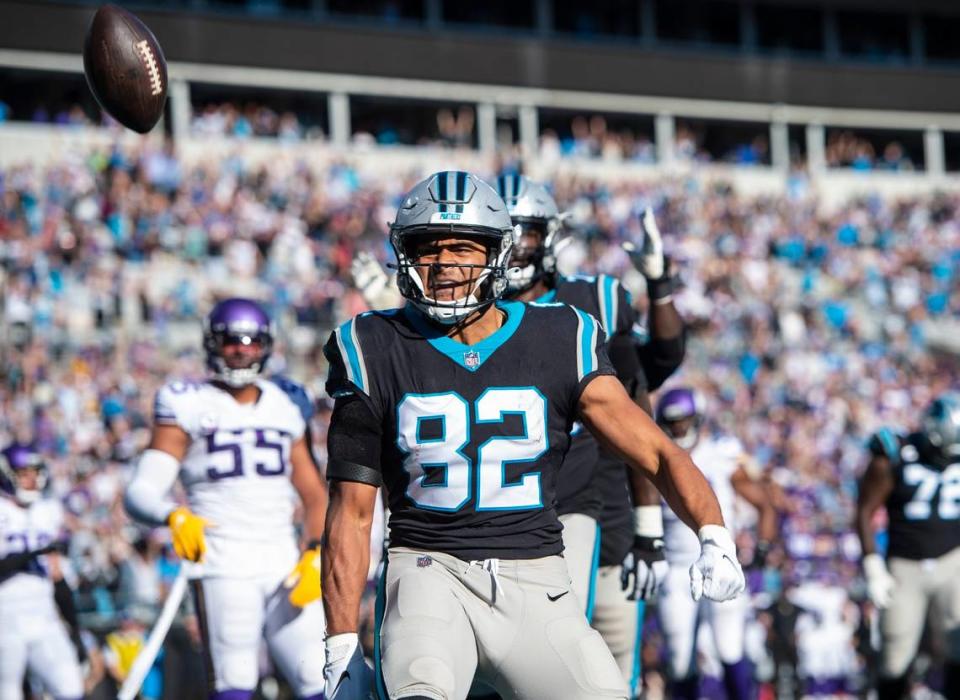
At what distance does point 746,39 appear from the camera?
27.9 meters

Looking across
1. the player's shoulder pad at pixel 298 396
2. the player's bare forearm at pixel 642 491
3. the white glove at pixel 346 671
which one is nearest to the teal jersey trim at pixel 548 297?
the player's bare forearm at pixel 642 491

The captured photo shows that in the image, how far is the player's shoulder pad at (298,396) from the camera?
6.09 meters

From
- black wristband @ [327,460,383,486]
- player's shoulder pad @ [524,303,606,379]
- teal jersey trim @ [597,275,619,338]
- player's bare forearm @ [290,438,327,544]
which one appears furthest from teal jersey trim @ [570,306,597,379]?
player's bare forearm @ [290,438,327,544]

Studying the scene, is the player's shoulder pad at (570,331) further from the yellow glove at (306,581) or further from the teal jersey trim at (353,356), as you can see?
the yellow glove at (306,581)

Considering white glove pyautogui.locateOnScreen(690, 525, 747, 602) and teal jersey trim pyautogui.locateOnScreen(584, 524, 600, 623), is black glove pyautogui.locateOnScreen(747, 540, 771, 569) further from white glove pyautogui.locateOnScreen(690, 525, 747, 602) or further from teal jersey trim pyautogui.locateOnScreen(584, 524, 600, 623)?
white glove pyautogui.locateOnScreen(690, 525, 747, 602)

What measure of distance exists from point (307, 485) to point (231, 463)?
33cm

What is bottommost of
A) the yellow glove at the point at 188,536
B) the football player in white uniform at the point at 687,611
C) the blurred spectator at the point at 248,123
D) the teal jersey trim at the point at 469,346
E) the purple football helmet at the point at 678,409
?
the football player in white uniform at the point at 687,611

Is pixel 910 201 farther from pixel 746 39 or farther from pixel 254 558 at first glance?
pixel 254 558

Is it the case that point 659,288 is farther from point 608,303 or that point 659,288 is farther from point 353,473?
point 353,473

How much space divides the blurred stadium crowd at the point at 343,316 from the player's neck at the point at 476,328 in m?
4.97

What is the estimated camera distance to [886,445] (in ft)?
24.5

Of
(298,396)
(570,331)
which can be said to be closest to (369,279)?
(298,396)

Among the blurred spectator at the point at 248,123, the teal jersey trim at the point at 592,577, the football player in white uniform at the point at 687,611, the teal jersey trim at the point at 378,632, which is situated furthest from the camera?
the blurred spectator at the point at 248,123

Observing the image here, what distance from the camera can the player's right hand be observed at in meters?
5.15
